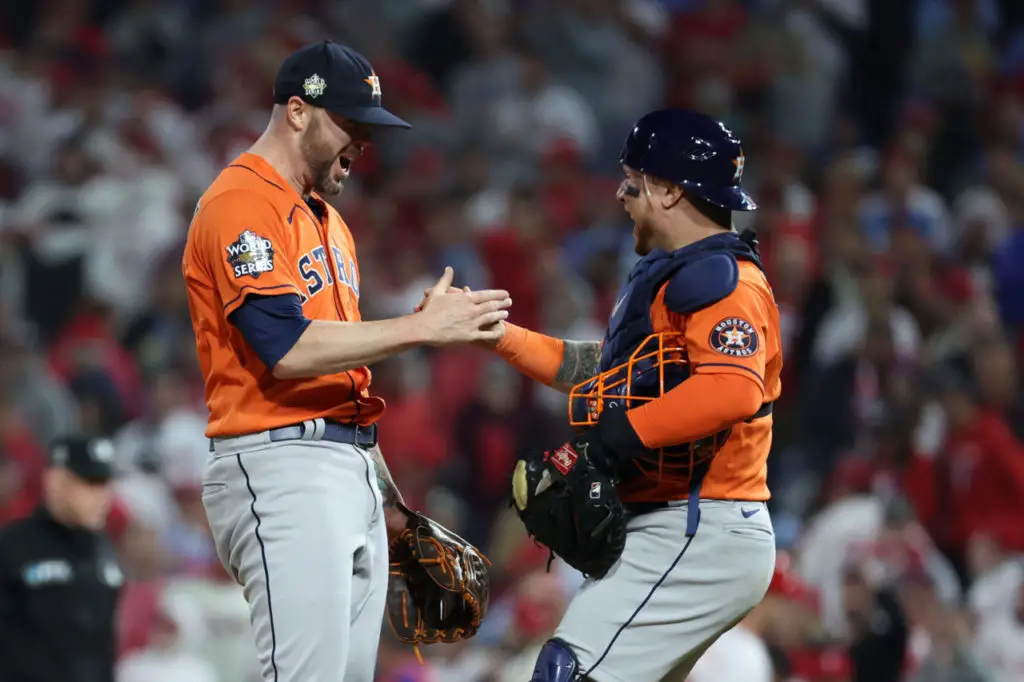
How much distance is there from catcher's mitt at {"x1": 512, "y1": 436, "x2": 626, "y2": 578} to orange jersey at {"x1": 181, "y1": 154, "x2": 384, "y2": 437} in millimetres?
532

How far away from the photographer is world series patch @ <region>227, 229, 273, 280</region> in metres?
3.97

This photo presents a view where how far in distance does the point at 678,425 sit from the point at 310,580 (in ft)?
3.38

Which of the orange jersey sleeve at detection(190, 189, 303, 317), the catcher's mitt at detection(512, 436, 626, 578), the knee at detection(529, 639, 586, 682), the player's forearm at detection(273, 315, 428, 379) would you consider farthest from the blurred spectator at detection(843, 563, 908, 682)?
the orange jersey sleeve at detection(190, 189, 303, 317)

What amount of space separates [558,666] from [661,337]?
92 cm

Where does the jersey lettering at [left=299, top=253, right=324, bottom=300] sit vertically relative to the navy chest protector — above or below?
above

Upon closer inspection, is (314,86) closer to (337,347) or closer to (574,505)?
(337,347)

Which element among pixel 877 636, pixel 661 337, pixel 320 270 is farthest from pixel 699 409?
pixel 877 636

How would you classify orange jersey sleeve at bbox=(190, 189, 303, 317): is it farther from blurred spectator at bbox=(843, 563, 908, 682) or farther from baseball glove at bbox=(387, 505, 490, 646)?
blurred spectator at bbox=(843, 563, 908, 682)

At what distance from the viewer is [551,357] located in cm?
465

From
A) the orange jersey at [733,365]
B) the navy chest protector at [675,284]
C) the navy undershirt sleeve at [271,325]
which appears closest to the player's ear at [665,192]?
the navy chest protector at [675,284]

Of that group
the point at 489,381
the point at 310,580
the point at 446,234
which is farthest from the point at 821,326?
the point at 310,580

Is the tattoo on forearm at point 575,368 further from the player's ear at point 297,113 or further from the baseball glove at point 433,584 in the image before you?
the player's ear at point 297,113

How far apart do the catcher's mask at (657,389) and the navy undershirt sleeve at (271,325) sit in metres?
0.87

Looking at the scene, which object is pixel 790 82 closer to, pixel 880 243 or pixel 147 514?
pixel 880 243
